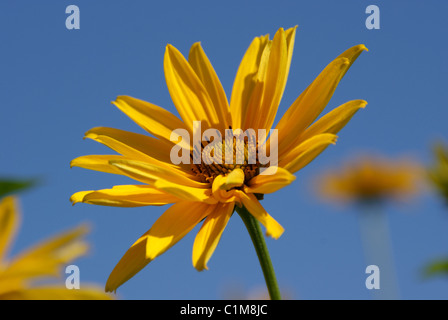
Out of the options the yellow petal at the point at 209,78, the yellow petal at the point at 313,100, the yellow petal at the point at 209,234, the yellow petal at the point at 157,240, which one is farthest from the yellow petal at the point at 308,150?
the yellow petal at the point at 209,78

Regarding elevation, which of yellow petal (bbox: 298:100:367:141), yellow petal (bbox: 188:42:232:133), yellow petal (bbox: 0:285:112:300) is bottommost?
yellow petal (bbox: 0:285:112:300)

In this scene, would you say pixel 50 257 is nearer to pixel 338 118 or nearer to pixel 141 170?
pixel 141 170

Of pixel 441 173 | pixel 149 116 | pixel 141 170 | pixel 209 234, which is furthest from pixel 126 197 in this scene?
pixel 441 173

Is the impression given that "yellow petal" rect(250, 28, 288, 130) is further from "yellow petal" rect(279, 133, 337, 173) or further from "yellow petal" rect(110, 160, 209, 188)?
"yellow petal" rect(110, 160, 209, 188)

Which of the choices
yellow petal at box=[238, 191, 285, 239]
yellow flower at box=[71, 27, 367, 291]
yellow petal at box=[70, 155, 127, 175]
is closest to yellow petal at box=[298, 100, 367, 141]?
yellow flower at box=[71, 27, 367, 291]

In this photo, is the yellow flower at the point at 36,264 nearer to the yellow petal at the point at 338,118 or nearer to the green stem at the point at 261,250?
the green stem at the point at 261,250

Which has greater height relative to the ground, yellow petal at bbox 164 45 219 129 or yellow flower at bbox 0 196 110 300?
yellow petal at bbox 164 45 219 129

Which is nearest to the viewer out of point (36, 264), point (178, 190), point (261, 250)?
point (36, 264)
